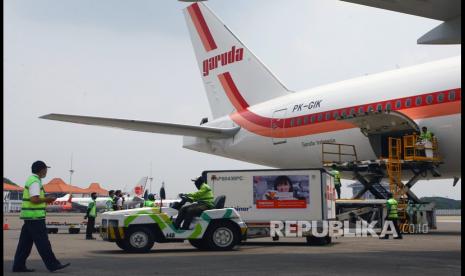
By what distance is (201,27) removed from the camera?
33.6 m

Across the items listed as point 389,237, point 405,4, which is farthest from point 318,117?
point 405,4

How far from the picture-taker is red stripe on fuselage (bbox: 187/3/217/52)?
3334 centimetres

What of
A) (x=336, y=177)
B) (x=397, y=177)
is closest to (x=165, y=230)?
(x=336, y=177)

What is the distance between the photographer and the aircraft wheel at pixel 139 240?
44.5ft

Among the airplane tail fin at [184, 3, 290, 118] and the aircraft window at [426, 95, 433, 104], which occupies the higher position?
the airplane tail fin at [184, 3, 290, 118]

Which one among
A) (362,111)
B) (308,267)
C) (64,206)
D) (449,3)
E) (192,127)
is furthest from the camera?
(64,206)

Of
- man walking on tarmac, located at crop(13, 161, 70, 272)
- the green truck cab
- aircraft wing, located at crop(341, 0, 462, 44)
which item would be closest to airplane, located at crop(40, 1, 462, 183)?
aircraft wing, located at crop(341, 0, 462, 44)

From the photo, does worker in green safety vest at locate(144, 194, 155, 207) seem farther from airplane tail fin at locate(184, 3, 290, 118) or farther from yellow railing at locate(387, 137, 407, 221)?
airplane tail fin at locate(184, 3, 290, 118)

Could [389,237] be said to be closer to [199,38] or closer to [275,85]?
[275,85]

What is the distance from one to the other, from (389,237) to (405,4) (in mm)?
8366

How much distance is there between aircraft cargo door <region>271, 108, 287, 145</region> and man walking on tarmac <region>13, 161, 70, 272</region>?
1848cm

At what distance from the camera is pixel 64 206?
245ft

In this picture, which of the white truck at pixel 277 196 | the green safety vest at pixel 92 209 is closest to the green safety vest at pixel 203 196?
the white truck at pixel 277 196

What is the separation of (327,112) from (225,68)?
8.88 m
